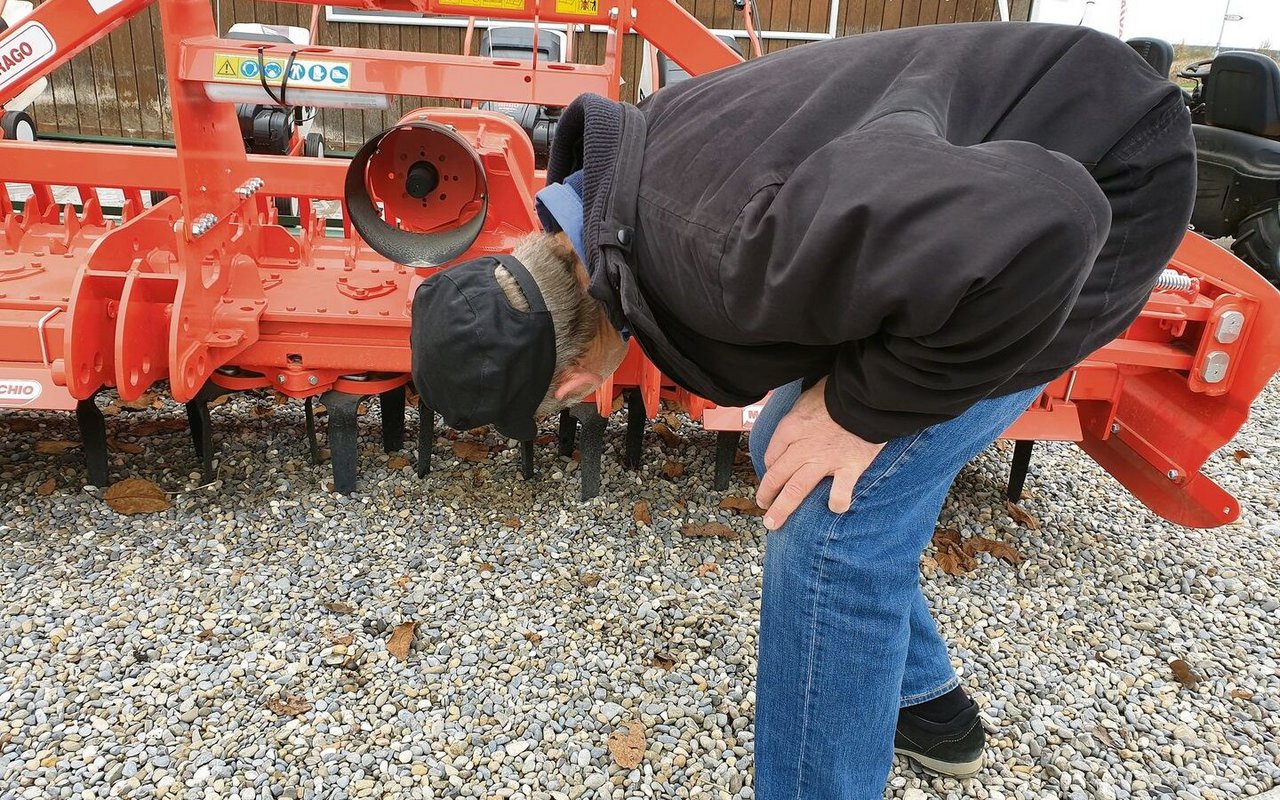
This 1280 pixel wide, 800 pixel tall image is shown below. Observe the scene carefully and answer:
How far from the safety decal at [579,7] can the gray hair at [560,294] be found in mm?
1604

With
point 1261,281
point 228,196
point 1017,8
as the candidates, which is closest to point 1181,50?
point 1017,8

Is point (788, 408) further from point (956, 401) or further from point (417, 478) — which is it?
point (417, 478)

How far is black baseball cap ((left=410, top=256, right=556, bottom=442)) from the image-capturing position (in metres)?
1.39

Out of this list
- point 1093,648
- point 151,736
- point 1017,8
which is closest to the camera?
point 151,736

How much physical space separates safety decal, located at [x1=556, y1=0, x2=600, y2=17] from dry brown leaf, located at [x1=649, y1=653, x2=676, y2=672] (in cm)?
194

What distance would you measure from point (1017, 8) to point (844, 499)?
30.4 feet

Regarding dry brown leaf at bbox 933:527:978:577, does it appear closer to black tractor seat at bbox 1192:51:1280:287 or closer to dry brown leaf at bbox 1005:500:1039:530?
dry brown leaf at bbox 1005:500:1039:530

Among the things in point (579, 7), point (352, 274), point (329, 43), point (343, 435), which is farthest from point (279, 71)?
point (329, 43)

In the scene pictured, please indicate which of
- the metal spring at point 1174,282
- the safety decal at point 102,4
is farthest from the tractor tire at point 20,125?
the metal spring at point 1174,282

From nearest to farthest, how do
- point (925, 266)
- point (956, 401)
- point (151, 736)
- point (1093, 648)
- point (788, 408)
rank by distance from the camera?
1. point (925, 266)
2. point (956, 401)
3. point (788, 408)
4. point (151, 736)
5. point (1093, 648)

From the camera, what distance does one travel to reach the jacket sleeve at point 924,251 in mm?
1021

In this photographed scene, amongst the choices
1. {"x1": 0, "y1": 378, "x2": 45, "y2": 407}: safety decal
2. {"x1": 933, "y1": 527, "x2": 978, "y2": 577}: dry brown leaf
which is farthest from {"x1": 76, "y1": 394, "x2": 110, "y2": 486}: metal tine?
{"x1": 933, "y1": 527, "x2": 978, "y2": 577}: dry brown leaf

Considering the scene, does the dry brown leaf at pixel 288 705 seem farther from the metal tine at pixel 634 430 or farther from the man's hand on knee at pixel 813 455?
the metal tine at pixel 634 430

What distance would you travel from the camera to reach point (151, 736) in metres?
2.16
